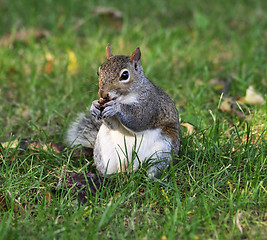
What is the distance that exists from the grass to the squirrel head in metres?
0.27

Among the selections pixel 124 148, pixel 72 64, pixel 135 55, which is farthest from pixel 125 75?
pixel 72 64

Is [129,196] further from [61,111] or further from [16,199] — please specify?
[61,111]

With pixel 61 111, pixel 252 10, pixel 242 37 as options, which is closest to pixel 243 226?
pixel 61 111

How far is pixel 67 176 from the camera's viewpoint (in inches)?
87.7

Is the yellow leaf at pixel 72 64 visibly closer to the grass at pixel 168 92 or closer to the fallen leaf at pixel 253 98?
the grass at pixel 168 92

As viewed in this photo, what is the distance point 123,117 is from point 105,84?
7.4 inches

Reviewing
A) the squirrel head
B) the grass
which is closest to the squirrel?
the squirrel head

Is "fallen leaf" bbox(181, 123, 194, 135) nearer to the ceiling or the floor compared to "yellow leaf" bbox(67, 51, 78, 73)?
nearer to the floor

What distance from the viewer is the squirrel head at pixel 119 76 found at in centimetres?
205

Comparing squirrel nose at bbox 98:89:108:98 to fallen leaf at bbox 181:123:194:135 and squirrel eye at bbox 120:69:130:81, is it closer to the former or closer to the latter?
squirrel eye at bbox 120:69:130:81

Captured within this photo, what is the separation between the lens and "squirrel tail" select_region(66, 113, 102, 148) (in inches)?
101

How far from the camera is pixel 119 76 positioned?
81.8 inches

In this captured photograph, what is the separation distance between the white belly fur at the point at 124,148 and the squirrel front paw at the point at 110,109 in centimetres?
21

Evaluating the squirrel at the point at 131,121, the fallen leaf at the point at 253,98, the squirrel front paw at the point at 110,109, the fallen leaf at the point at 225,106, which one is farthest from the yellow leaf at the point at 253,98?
the squirrel front paw at the point at 110,109
